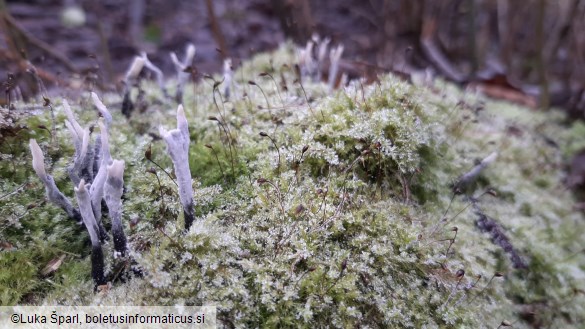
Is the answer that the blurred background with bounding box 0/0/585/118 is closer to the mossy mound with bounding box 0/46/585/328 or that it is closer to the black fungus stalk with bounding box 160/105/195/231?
the mossy mound with bounding box 0/46/585/328

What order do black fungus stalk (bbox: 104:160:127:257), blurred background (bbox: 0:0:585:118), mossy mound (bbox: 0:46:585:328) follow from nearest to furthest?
black fungus stalk (bbox: 104:160:127:257) < mossy mound (bbox: 0:46:585:328) < blurred background (bbox: 0:0:585:118)

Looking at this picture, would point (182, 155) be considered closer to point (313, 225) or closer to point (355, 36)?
point (313, 225)

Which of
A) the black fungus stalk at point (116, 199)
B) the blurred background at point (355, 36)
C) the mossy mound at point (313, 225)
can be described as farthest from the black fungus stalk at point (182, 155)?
the blurred background at point (355, 36)

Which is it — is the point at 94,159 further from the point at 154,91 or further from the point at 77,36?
the point at 77,36

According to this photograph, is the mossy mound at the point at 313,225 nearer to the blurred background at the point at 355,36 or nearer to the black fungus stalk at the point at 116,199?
the black fungus stalk at the point at 116,199

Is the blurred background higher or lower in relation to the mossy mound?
higher

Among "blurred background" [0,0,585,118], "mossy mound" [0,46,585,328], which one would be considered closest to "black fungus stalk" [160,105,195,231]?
"mossy mound" [0,46,585,328]

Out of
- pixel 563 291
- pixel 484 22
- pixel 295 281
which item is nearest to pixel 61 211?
pixel 295 281

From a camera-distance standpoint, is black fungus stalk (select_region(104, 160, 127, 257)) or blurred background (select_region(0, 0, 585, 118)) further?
blurred background (select_region(0, 0, 585, 118))
